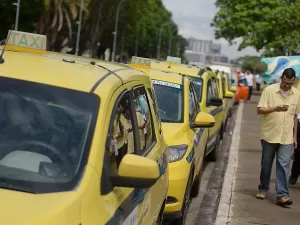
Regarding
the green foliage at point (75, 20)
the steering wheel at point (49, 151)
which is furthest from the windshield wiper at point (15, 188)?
the green foliage at point (75, 20)

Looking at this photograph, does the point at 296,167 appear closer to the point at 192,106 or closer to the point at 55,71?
the point at 192,106

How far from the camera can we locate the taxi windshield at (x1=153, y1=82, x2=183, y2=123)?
820 centimetres

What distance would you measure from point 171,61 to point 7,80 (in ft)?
28.3

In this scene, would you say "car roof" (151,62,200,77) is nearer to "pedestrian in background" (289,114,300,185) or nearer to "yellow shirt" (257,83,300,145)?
"pedestrian in background" (289,114,300,185)

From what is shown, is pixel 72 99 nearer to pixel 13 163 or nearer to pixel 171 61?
pixel 13 163

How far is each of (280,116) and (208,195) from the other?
1663 millimetres

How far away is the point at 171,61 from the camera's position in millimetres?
12414

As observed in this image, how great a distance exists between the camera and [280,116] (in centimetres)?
873

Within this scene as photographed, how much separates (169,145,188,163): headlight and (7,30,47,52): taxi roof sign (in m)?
2.43

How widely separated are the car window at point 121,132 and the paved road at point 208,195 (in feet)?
12.0

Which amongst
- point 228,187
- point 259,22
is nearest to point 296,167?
point 228,187

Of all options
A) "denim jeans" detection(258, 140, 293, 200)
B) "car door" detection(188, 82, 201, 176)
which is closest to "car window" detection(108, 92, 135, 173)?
"car door" detection(188, 82, 201, 176)

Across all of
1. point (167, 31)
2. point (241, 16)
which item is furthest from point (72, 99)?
point (167, 31)

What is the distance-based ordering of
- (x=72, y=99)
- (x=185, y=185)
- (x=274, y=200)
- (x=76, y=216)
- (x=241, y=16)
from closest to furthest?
1. (x=76, y=216)
2. (x=72, y=99)
3. (x=185, y=185)
4. (x=274, y=200)
5. (x=241, y=16)
